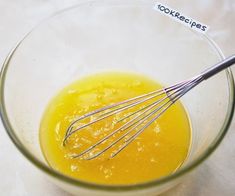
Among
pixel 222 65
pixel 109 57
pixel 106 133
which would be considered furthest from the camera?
pixel 109 57

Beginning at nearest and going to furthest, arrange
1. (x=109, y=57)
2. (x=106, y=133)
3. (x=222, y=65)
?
(x=222, y=65) → (x=106, y=133) → (x=109, y=57)

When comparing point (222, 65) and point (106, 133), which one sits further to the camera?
point (106, 133)

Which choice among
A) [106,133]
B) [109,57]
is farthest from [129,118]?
[109,57]

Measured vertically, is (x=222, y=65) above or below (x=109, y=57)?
below

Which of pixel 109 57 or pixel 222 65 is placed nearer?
pixel 222 65

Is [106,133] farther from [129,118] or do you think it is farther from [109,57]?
[109,57]

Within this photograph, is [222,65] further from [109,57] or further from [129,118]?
[109,57]
